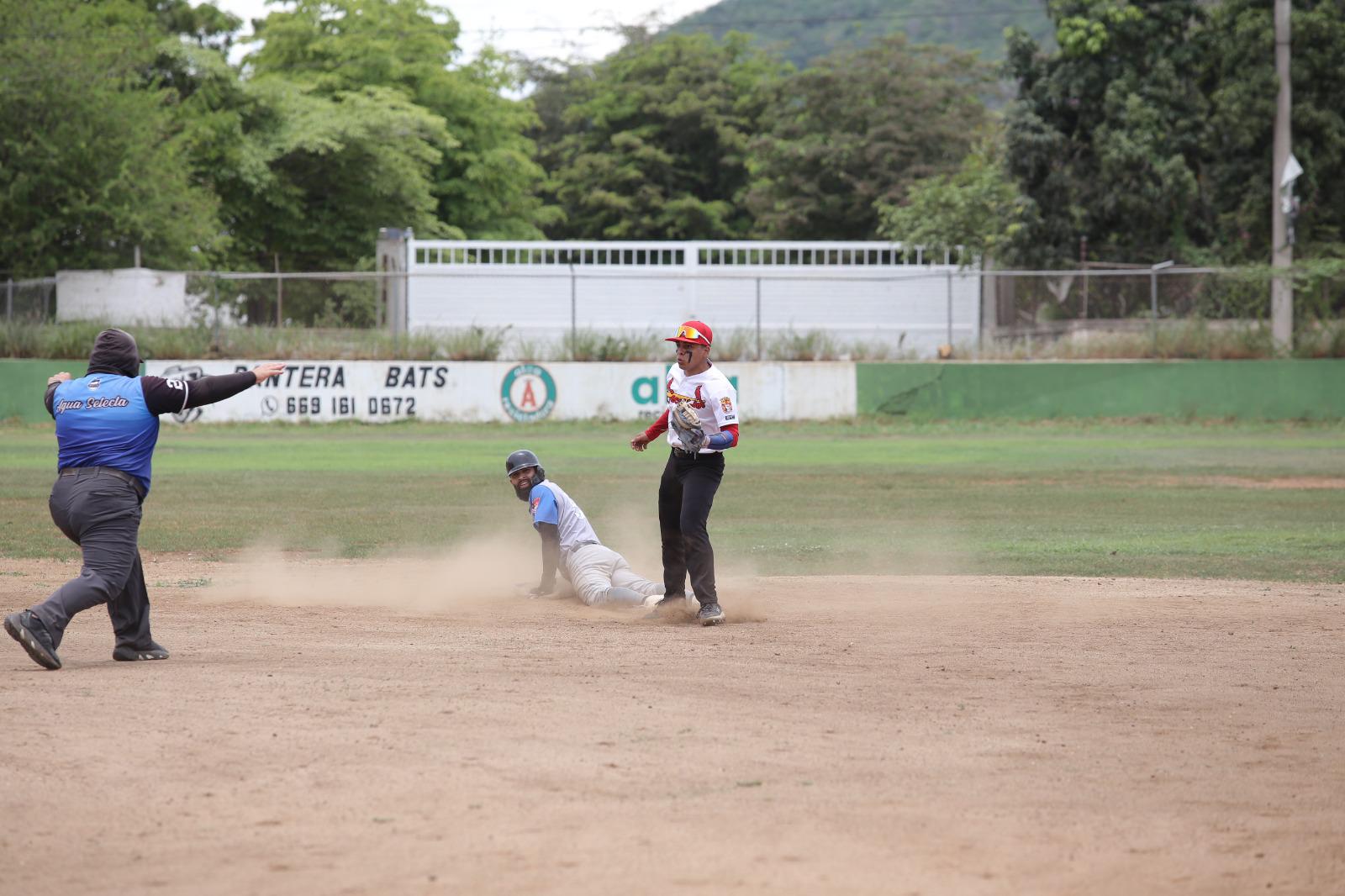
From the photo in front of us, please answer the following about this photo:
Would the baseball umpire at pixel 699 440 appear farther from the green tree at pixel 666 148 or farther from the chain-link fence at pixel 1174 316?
the green tree at pixel 666 148

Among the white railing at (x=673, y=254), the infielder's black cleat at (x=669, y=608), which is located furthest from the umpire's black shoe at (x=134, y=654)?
the white railing at (x=673, y=254)

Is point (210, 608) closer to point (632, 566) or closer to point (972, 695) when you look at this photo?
point (632, 566)

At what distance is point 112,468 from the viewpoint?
25.4 ft

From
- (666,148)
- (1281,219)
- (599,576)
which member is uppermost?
(666,148)

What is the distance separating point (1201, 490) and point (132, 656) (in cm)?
1468

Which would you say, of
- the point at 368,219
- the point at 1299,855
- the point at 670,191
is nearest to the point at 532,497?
the point at 1299,855

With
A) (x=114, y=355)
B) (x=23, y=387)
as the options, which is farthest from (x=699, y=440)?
(x=23, y=387)

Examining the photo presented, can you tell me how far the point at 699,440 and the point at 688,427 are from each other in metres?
0.10

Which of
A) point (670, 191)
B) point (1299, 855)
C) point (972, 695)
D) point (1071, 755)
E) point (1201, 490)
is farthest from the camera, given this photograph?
point (670, 191)

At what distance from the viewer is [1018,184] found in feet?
129

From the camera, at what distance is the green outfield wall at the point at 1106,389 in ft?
98.7

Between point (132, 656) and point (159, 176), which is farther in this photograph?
point (159, 176)

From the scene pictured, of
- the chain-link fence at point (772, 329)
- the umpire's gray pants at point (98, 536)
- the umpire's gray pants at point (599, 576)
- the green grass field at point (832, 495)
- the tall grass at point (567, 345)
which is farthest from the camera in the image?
the chain-link fence at point (772, 329)

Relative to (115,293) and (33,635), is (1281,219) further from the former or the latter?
(33,635)
